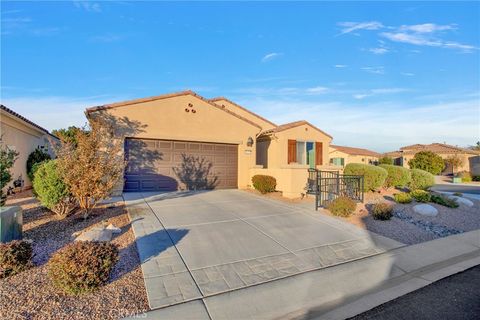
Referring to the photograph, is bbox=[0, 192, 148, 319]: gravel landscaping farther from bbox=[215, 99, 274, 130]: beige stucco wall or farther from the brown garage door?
bbox=[215, 99, 274, 130]: beige stucco wall

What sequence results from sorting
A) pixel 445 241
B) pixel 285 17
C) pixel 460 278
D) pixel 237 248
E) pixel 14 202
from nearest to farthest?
pixel 460 278 → pixel 237 248 → pixel 445 241 → pixel 14 202 → pixel 285 17

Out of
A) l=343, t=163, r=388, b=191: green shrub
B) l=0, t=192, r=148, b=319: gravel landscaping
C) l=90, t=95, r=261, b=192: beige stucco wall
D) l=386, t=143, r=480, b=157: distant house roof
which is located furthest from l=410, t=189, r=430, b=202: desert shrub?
l=386, t=143, r=480, b=157: distant house roof

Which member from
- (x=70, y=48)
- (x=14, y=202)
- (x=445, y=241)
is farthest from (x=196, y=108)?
(x=445, y=241)

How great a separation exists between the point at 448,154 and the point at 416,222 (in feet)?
109

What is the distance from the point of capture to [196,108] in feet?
40.5

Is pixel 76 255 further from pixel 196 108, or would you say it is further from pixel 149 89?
pixel 149 89

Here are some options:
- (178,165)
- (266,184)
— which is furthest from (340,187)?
(178,165)

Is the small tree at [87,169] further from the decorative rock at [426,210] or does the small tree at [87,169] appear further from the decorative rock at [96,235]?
the decorative rock at [426,210]

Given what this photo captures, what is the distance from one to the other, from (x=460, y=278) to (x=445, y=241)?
7.54 ft

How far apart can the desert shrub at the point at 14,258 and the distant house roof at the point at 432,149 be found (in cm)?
4197

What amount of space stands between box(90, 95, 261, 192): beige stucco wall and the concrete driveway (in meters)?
4.34

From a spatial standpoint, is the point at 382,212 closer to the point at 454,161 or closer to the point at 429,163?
the point at 429,163

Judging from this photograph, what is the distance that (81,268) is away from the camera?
328cm

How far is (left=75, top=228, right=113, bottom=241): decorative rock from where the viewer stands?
4926 mm
